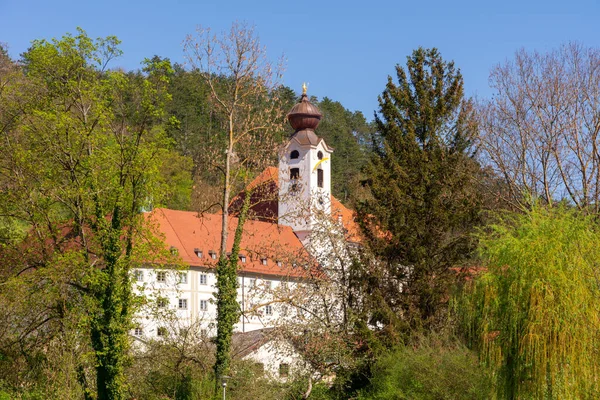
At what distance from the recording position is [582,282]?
17250mm

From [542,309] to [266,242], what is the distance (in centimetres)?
2159

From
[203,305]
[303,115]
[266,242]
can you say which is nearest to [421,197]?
[266,242]

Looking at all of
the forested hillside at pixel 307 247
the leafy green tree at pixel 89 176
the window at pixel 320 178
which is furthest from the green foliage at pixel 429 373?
the window at pixel 320 178

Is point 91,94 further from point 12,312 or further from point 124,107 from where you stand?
point 12,312

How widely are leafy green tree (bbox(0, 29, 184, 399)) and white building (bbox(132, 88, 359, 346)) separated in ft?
7.58

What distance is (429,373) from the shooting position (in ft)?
Answer: 75.4

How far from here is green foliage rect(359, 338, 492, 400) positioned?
71.7 feet

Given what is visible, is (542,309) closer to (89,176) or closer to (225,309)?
(225,309)

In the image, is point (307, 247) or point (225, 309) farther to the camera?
point (307, 247)

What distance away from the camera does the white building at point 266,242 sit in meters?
31.4

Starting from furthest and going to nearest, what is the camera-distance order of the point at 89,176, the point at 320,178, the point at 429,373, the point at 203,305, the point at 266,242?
the point at 320,178 < the point at 203,305 < the point at 266,242 < the point at 89,176 < the point at 429,373

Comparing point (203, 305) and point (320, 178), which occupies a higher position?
point (320, 178)

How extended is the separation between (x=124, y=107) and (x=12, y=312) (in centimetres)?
695

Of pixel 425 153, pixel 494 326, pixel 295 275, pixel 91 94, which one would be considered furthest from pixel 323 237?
pixel 494 326
